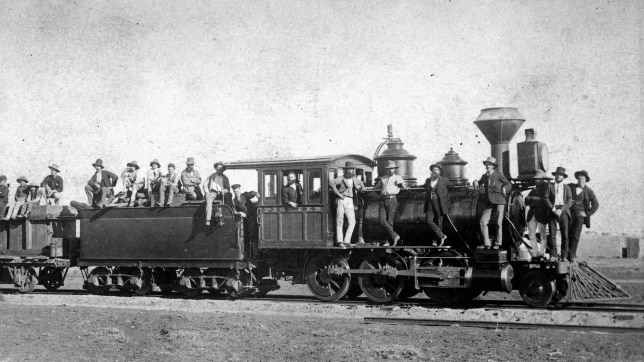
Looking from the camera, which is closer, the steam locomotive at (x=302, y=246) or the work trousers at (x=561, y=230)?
the work trousers at (x=561, y=230)

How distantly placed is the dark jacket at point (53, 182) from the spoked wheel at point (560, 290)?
1268cm

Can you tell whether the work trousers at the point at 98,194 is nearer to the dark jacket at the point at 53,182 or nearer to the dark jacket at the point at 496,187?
the dark jacket at the point at 53,182

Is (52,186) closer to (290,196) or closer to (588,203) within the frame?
(290,196)

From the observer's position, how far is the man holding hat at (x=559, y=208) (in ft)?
39.3

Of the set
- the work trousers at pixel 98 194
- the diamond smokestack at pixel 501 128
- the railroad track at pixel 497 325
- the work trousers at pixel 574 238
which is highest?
the diamond smokestack at pixel 501 128

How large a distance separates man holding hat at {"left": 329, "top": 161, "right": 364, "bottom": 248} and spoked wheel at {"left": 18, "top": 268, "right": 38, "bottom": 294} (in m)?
8.49

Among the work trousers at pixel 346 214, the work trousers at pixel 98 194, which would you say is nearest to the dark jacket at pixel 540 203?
the work trousers at pixel 346 214

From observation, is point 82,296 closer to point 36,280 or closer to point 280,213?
point 36,280

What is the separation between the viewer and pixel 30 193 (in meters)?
17.2

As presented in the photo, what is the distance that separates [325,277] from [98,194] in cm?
635

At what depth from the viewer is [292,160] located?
13.6 m

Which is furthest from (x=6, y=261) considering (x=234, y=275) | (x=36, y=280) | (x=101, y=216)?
(x=234, y=275)

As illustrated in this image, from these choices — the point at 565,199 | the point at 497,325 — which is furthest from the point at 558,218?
the point at 497,325

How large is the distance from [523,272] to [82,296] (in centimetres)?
972
